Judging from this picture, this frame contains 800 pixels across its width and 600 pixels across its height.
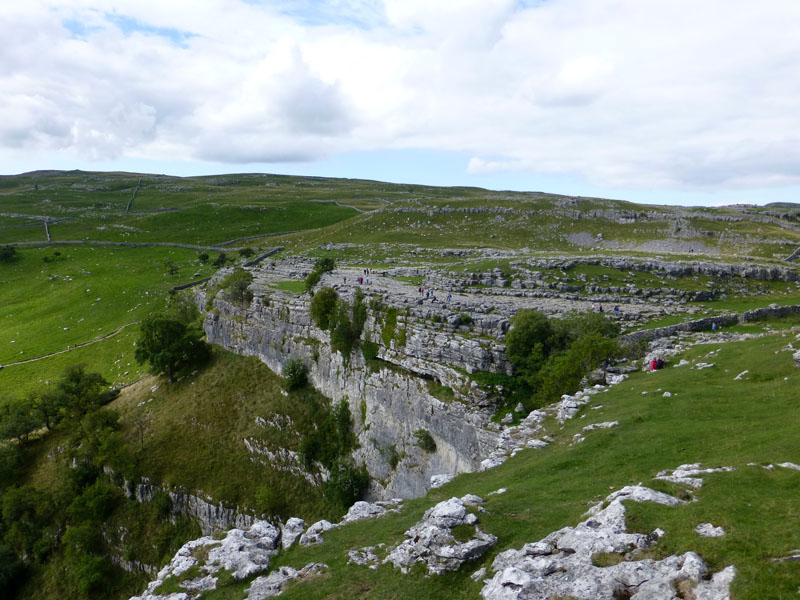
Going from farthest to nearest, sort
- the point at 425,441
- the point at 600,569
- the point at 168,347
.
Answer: the point at 168,347 < the point at 425,441 < the point at 600,569

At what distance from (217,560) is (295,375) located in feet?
96.7

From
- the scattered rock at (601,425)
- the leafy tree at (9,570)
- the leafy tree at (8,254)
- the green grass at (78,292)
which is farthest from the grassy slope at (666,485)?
the leafy tree at (8,254)

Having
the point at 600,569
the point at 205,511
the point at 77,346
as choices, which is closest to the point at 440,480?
the point at 600,569

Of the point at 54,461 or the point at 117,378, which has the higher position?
the point at 117,378

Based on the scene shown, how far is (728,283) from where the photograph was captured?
42.4 m

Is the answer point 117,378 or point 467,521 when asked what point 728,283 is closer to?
point 467,521

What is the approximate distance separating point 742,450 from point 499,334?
17206 millimetres

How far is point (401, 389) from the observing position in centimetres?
3431

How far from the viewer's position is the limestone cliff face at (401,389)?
93.1 ft

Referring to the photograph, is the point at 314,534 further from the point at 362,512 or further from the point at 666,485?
the point at 666,485

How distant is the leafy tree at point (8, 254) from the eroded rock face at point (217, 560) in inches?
5337

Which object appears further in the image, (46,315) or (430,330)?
(46,315)

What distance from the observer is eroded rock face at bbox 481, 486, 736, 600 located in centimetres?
809

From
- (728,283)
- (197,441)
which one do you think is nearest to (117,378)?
(197,441)
